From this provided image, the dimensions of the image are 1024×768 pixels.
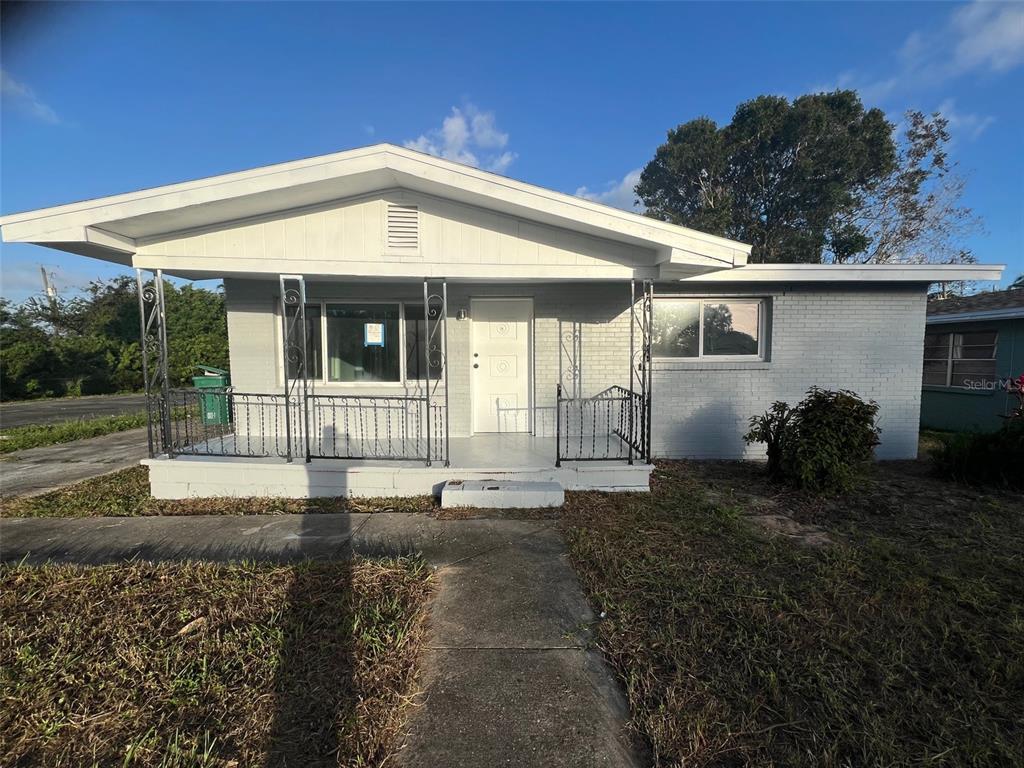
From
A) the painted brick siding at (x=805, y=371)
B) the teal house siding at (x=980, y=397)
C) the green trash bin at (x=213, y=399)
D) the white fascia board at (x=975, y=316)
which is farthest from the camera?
the teal house siding at (x=980, y=397)

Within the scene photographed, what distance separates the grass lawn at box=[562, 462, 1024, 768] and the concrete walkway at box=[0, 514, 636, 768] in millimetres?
204

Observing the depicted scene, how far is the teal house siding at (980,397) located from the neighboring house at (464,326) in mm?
5064

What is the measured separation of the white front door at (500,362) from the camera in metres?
7.41

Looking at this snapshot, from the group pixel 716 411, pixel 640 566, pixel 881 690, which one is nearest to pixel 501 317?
pixel 716 411

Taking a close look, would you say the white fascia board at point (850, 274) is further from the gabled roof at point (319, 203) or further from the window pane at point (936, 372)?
the window pane at point (936, 372)

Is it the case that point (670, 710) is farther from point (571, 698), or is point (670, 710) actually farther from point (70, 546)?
point (70, 546)

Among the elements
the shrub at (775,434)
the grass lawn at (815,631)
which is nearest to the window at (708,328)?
the shrub at (775,434)

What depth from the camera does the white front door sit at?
7410 millimetres

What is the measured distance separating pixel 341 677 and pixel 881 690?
9.13 ft

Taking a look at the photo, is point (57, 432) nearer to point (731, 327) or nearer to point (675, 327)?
point (675, 327)

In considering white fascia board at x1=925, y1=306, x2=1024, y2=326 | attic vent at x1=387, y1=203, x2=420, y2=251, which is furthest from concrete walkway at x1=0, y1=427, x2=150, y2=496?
white fascia board at x1=925, y1=306, x2=1024, y2=326

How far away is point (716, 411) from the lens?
7.65m

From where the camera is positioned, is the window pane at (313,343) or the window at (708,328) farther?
the window at (708,328)

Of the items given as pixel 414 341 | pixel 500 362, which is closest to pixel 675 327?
pixel 500 362
